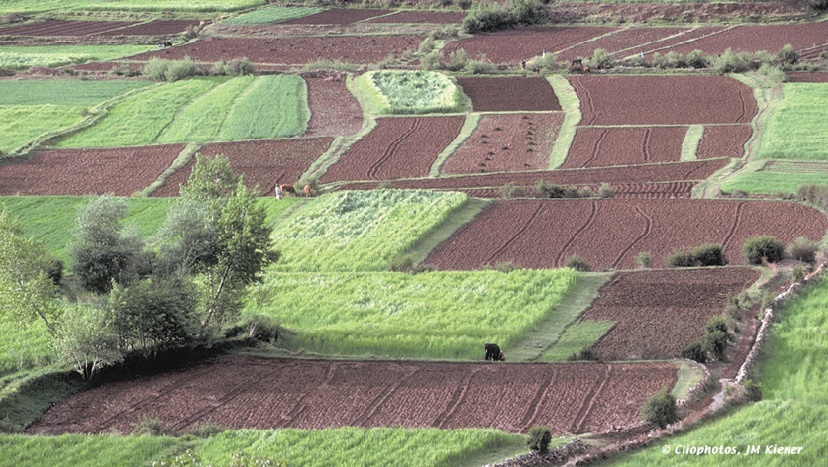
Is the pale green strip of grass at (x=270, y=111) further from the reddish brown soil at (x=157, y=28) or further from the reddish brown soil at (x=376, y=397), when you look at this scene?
the reddish brown soil at (x=376, y=397)

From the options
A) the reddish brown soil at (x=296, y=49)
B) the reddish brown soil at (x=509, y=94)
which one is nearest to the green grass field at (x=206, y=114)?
the reddish brown soil at (x=296, y=49)

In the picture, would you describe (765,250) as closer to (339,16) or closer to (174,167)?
(174,167)

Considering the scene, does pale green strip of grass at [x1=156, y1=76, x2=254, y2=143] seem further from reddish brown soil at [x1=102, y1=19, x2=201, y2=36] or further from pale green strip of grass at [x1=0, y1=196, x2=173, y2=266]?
reddish brown soil at [x1=102, y1=19, x2=201, y2=36]

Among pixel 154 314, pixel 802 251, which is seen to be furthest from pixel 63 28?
pixel 802 251

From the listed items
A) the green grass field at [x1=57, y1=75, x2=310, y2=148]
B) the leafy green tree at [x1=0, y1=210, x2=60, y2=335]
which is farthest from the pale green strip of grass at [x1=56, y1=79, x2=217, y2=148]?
the leafy green tree at [x1=0, y1=210, x2=60, y2=335]

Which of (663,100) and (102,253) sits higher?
(102,253)

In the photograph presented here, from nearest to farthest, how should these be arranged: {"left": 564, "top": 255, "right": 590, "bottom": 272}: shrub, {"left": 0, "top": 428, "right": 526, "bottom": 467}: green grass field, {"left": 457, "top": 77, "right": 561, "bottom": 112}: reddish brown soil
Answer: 1. {"left": 0, "top": 428, "right": 526, "bottom": 467}: green grass field
2. {"left": 564, "top": 255, "right": 590, "bottom": 272}: shrub
3. {"left": 457, "top": 77, "right": 561, "bottom": 112}: reddish brown soil
